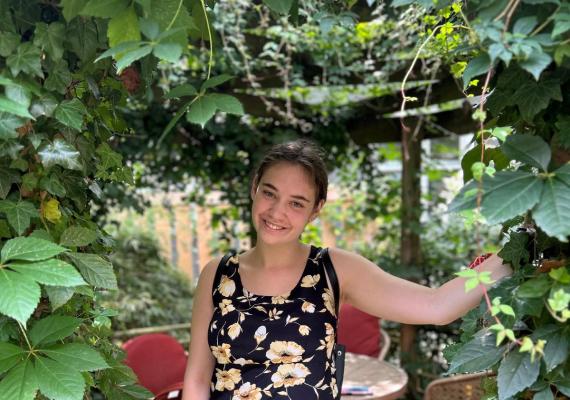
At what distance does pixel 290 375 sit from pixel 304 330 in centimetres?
11

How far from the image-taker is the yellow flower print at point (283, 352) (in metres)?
1.69

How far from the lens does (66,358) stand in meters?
1.09

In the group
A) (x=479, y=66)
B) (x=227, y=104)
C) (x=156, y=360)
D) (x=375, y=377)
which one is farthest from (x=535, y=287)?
(x=156, y=360)

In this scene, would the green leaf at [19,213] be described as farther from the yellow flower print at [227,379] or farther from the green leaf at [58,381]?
the yellow flower print at [227,379]

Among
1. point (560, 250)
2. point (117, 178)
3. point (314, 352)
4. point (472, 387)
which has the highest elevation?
point (117, 178)

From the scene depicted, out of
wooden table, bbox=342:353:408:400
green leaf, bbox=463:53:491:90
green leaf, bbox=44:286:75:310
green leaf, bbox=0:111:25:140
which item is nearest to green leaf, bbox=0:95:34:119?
green leaf, bbox=0:111:25:140

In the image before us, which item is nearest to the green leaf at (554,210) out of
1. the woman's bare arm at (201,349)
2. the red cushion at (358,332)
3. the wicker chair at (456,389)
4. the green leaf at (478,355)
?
the green leaf at (478,355)

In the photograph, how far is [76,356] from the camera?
3.62ft

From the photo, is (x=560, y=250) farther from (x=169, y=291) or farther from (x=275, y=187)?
(x=169, y=291)

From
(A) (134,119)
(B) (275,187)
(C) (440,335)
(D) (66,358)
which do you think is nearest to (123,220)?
(A) (134,119)

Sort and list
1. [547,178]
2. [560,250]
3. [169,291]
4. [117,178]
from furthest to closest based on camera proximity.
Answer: [169,291]
[117,178]
[560,250]
[547,178]

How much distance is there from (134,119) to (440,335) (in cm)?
246

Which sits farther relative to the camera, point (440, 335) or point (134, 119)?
point (440, 335)

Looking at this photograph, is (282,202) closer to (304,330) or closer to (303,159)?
(303,159)
